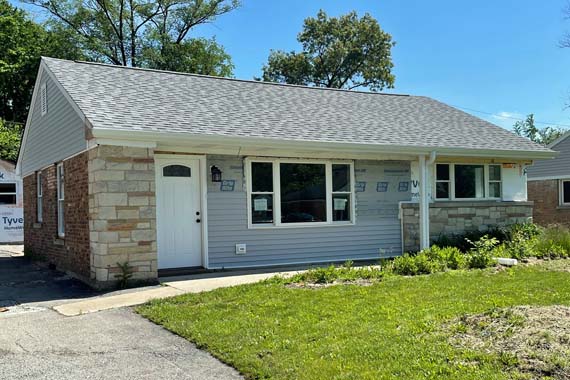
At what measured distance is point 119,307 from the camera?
7523 mm

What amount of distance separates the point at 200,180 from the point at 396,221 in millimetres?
5158

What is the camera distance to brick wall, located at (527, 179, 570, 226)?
21.6 m

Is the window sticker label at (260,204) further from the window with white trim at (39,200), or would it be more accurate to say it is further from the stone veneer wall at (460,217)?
the window with white trim at (39,200)

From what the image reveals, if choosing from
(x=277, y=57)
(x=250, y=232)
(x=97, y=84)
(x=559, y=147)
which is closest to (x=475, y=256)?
(x=250, y=232)

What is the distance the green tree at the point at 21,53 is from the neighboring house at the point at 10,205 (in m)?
11.6

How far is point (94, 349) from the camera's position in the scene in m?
5.55

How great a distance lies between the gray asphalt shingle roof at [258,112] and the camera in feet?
34.0

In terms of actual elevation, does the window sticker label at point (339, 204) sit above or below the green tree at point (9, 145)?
below

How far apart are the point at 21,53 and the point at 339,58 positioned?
2096 centimetres

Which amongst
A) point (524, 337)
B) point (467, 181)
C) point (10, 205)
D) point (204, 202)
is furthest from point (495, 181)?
point (10, 205)

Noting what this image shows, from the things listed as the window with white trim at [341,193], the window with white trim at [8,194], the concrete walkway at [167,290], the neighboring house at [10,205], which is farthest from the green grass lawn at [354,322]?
the window with white trim at [8,194]

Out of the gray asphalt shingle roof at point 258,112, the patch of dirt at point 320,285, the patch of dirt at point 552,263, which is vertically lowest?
the patch of dirt at point 552,263

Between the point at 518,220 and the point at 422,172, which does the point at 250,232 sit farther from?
the point at 518,220

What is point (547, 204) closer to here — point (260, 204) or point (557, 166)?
point (557, 166)
